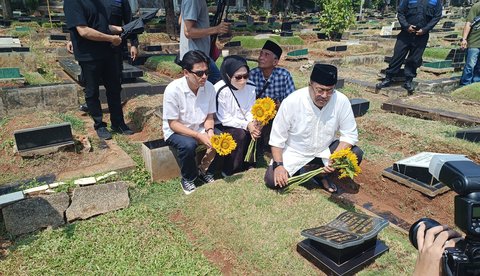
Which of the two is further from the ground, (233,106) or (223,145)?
(233,106)

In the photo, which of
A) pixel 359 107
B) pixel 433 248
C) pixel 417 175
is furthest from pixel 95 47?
pixel 359 107

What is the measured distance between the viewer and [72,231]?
289 cm

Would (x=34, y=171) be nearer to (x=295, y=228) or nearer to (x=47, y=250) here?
(x=47, y=250)

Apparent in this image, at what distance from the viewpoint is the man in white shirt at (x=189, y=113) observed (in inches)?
131

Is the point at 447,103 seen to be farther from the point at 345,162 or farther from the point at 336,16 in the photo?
the point at 336,16

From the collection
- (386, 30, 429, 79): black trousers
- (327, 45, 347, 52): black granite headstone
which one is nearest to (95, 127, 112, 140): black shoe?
(386, 30, 429, 79): black trousers

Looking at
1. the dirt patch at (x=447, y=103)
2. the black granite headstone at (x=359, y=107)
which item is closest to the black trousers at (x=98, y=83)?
the black granite headstone at (x=359, y=107)

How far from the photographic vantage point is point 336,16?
48.4 feet

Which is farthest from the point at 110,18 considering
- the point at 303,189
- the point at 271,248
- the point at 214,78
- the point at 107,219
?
the point at 271,248

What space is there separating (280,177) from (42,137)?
255cm

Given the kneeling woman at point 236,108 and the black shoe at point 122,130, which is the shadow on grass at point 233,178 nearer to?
the kneeling woman at point 236,108

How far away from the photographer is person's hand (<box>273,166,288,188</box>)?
3.05m

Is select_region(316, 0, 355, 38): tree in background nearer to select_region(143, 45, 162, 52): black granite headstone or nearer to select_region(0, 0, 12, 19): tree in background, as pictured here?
select_region(143, 45, 162, 52): black granite headstone

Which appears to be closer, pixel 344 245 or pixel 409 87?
pixel 344 245
